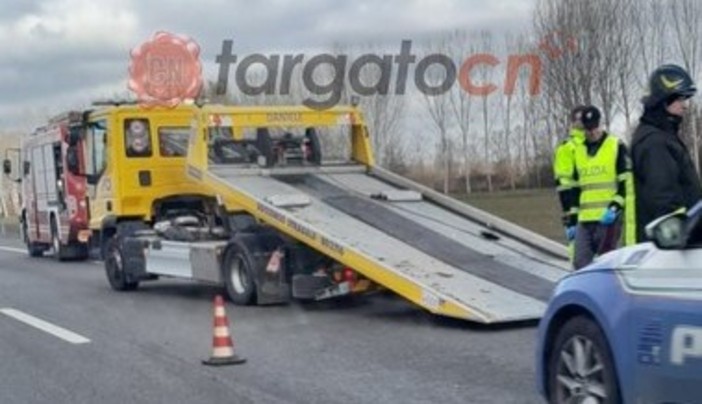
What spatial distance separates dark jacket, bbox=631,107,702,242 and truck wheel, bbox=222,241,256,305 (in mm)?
6423

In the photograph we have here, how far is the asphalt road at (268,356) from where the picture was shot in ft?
26.6

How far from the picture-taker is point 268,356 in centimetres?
980

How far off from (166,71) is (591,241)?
9456mm

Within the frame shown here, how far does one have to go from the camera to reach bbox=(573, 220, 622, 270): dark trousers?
32.6 ft

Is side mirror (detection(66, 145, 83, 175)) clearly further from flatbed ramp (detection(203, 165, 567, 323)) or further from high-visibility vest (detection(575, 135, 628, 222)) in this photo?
high-visibility vest (detection(575, 135, 628, 222))

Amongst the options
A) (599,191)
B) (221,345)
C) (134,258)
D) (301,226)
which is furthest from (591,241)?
(134,258)

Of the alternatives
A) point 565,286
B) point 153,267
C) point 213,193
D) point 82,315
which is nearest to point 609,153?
point 565,286

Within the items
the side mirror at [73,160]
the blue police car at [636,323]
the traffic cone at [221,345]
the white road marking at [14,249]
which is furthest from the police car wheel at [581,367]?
the white road marking at [14,249]

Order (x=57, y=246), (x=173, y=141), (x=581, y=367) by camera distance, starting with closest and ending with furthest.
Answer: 1. (x=581, y=367)
2. (x=173, y=141)
3. (x=57, y=246)

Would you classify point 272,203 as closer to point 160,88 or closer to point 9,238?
point 160,88

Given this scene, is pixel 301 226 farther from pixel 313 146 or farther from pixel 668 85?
pixel 668 85

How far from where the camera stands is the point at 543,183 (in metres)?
54.0

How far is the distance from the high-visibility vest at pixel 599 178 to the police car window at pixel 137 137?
26.0 ft

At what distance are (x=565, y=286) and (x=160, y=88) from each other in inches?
483
